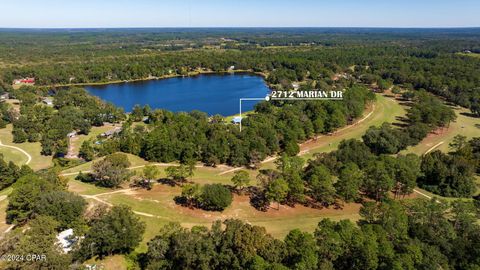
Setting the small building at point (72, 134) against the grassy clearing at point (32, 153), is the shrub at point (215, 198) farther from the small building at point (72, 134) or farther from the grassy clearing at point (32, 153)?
the small building at point (72, 134)

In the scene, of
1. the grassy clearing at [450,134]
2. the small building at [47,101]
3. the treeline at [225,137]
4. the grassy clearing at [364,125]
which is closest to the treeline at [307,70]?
the grassy clearing at [450,134]

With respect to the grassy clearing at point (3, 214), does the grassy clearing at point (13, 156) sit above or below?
below

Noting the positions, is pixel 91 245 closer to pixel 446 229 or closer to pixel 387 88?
pixel 446 229

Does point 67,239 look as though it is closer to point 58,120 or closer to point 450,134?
point 58,120

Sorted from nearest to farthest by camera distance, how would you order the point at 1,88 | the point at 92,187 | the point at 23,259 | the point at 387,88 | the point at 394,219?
the point at 23,259
the point at 394,219
the point at 92,187
the point at 1,88
the point at 387,88

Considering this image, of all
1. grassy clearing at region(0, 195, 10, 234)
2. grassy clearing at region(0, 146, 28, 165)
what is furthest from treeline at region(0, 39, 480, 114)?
grassy clearing at region(0, 195, 10, 234)

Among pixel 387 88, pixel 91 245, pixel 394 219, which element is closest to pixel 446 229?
pixel 394 219
